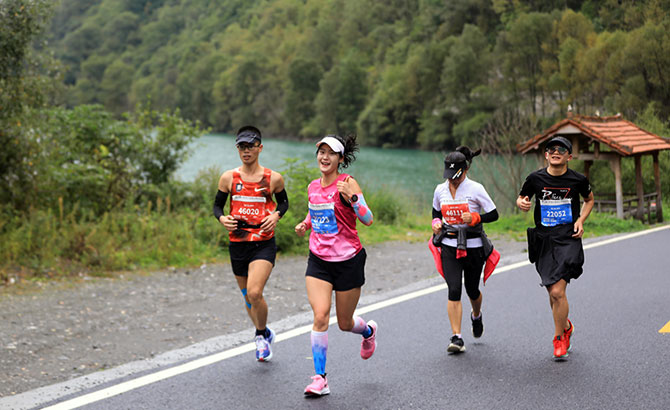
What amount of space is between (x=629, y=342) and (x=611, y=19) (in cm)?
5789

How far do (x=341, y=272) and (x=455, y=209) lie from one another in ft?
4.27

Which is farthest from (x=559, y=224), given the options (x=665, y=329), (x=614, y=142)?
(x=614, y=142)

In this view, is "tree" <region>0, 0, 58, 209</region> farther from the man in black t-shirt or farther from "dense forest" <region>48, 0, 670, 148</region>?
the man in black t-shirt

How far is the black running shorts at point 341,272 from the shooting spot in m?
5.48

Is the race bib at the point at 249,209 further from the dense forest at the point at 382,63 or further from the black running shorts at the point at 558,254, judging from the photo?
the dense forest at the point at 382,63

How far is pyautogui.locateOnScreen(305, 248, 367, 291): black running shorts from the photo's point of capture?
18.0 feet

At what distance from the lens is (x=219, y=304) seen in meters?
8.66

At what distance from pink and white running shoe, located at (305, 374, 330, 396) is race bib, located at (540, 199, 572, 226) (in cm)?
237

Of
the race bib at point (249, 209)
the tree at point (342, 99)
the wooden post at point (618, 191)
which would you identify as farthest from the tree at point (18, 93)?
the tree at point (342, 99)

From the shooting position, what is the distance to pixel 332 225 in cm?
546

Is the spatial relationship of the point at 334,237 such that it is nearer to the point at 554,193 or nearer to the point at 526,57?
the point at 554,193

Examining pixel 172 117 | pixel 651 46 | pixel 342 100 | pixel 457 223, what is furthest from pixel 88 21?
pixel 457 223

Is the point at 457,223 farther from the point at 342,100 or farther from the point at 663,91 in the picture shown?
the point at 342,100

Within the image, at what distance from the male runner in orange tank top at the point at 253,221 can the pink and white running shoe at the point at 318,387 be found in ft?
3.32
